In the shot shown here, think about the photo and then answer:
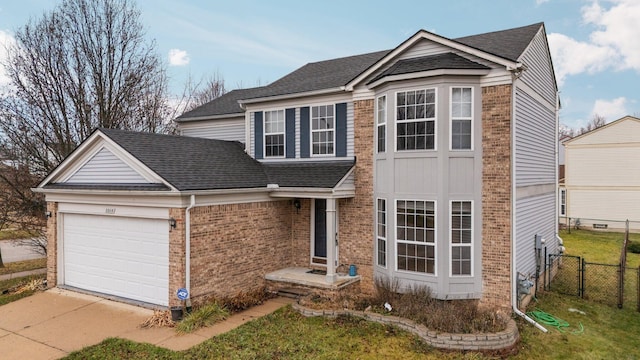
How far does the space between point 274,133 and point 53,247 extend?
757cm

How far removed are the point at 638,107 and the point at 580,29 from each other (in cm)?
4422

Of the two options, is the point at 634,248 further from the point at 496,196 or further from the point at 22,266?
the point at 22,266

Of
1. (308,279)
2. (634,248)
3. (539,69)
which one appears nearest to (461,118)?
(539,69)

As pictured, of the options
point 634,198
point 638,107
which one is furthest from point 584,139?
point 638,107

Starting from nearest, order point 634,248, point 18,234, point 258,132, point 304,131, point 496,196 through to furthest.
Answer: point 496,196, point 304,131, point 258,132, point 634,248, point 18,234

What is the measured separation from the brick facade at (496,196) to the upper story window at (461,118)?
12.3 inches

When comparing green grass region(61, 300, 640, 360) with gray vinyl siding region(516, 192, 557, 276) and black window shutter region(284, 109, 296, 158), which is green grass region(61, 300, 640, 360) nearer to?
gray vinyl siding region(516, 192, 557, 276)

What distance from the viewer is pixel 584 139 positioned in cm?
2617

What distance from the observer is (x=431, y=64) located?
9.55m

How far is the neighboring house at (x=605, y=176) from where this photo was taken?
24531mm

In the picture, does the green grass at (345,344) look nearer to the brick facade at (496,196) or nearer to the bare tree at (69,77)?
the brick facade at (496,196)

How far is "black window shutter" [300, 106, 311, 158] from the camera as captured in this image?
1230cm

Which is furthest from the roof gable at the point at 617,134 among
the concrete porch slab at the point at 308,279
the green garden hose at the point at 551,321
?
the concrete porch slab at the point at 308,279

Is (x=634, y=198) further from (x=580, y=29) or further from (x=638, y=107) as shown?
(x=638, y=107)
